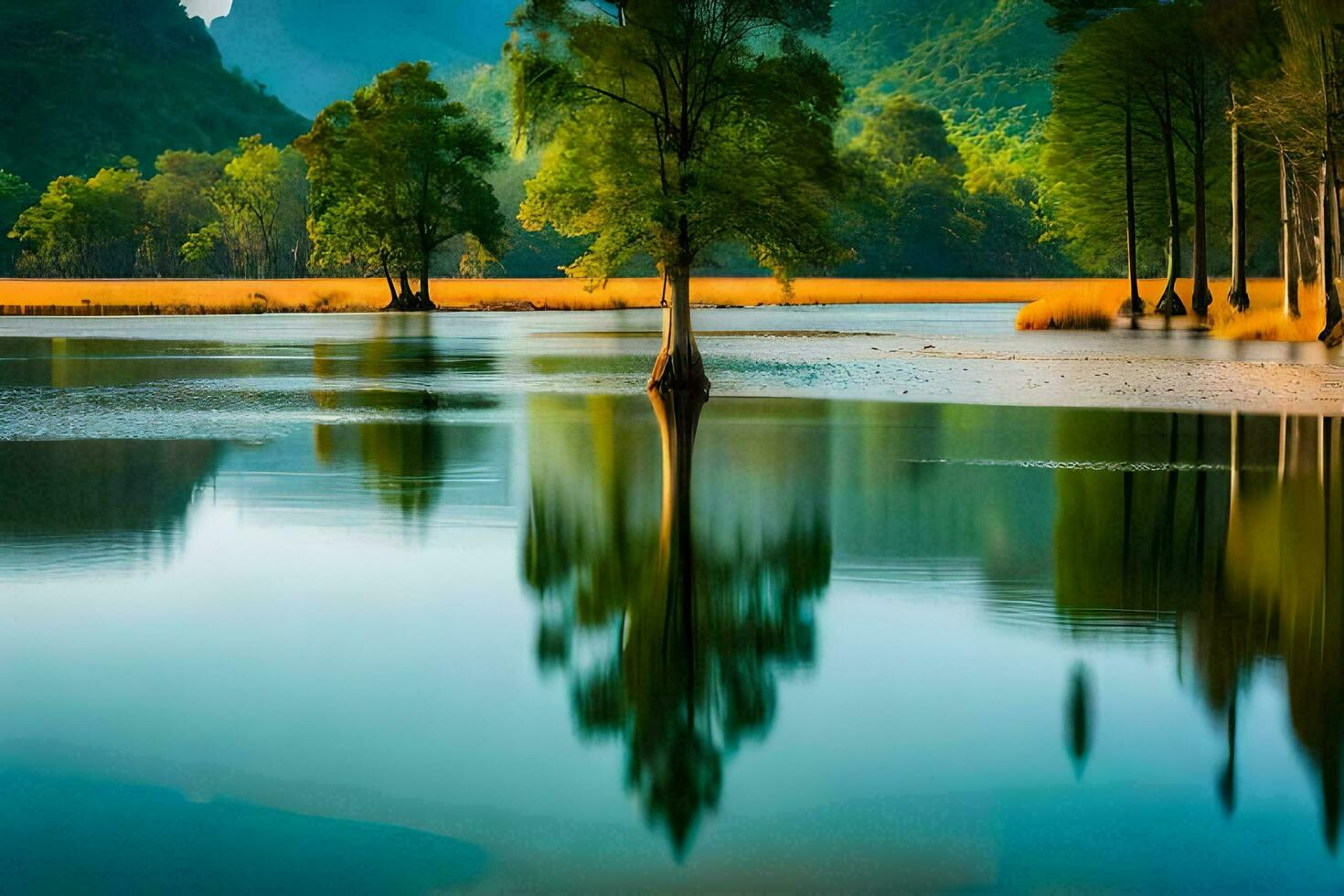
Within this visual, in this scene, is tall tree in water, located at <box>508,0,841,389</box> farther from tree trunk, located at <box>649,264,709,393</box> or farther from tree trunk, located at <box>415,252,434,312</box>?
tree trunk, located at <box>415,252,434,312</box>

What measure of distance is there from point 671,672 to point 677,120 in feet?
79.7

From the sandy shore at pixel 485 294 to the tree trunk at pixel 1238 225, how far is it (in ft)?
25.1

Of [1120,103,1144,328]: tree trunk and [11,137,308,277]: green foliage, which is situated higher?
[11,137,308,277]: green foliage

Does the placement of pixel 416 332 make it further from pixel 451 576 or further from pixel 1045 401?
pixel 451 576

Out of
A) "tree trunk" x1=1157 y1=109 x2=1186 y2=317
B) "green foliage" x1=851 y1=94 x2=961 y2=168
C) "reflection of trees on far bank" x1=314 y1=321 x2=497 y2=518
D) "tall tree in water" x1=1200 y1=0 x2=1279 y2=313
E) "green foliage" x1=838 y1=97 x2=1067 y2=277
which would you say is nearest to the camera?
"reflection of trees on far bank" x1=314 y1=321 x2=497 y2=518

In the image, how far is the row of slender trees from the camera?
42.6 m

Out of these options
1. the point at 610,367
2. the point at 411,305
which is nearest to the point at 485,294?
the point at 411,305

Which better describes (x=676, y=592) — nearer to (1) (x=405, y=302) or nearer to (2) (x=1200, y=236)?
(2) (x=1200, y=236)

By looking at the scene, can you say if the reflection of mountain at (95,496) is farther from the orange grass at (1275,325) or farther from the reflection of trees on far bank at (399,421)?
the orange grass at (1275,325)

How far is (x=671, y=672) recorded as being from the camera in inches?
352

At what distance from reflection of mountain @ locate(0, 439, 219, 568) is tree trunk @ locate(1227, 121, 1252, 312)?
4087 centimetres

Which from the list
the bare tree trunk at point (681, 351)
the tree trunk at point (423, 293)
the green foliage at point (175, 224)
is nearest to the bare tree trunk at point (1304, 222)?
the bare tree trunk at point (681, 351)

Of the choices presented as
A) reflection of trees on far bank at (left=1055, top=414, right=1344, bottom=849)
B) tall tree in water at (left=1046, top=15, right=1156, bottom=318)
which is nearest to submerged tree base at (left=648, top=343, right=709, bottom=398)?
reflection of trees on far bank at (left=1055, top=414, right=1344, bottom=849)

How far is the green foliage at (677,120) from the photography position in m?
30.9
